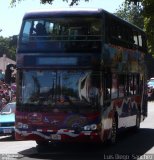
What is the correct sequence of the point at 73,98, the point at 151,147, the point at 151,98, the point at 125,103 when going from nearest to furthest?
the point at 73,98 < the point at 151,147 < the point at 125,103 < the point at 151,98

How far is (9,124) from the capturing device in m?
19.1

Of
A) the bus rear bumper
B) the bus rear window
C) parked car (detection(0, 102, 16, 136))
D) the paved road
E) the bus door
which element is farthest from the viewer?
parked car (detection(0, 102, 16, 136))

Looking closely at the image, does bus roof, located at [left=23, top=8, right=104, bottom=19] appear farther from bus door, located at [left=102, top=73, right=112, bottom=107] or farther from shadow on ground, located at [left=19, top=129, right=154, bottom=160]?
shadow on ground, located at [left=19, top=129, right=154, bottom=160]

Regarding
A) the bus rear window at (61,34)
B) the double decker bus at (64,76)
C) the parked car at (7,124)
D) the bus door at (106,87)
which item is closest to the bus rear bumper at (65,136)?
the double decker bus at (64,76)

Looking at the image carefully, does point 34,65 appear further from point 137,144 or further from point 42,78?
point 137,144

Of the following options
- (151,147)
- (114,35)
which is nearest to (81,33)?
(114,35)

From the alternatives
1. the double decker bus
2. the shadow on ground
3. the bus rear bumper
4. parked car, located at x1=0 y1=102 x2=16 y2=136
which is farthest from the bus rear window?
parked car, located at x1=0 y1=102 x2=16 y2=136

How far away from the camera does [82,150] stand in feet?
51.3

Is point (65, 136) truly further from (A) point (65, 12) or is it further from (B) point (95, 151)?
(A) point (65, 12)

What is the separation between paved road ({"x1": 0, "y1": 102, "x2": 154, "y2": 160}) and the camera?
1409 cm

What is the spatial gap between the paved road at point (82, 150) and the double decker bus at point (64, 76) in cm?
43

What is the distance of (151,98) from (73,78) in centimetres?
3764

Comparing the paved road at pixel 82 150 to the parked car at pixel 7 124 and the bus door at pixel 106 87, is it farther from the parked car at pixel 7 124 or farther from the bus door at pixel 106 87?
the bus door at pixel 106 87

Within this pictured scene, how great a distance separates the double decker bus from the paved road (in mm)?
427
